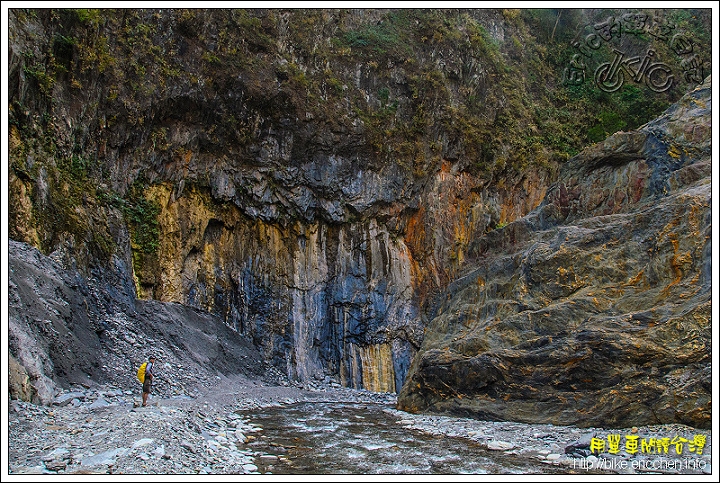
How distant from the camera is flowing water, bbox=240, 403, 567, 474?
667 cm

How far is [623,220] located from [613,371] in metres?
4.14

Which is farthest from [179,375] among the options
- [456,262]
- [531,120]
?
[531,120]

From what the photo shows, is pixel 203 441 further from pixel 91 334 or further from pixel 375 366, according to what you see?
pixel 375 366

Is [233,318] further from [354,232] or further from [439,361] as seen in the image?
[439,361]

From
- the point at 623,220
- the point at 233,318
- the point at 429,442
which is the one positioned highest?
the point at 623,220

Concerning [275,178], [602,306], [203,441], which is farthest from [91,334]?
[275,178]

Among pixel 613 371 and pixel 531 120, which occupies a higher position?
pixel 531 120

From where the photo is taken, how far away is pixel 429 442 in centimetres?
875

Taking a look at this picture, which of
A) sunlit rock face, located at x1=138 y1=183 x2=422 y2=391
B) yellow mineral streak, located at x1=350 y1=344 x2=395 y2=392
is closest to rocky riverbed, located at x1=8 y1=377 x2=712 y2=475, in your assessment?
sunlit rock face, located at x1=138 y1=183 x2=422 y2=391

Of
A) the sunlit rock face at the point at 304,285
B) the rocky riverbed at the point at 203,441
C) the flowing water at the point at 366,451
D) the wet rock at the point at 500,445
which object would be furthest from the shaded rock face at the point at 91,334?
the wet rock at the point at 500,445

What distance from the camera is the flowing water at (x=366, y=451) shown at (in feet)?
21.9

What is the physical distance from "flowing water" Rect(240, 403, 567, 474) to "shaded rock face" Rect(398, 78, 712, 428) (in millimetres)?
2651

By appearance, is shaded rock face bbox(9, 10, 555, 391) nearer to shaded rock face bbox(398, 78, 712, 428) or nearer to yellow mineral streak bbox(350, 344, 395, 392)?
yellow mineral streak bbox(350, 344, 395, 392)

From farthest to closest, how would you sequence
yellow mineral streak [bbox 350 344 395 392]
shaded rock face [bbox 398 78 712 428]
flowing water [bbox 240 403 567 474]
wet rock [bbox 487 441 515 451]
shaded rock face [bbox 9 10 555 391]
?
yellow mineral streak [bbox 350 344 395 392] < shaded rock face [bbox 9 10 555 391] < shaded rock face [bbox 398 78 712 428] < wet rock [bbox 487 441 515 451] < flowing water [bbox 240 403 567 474]
